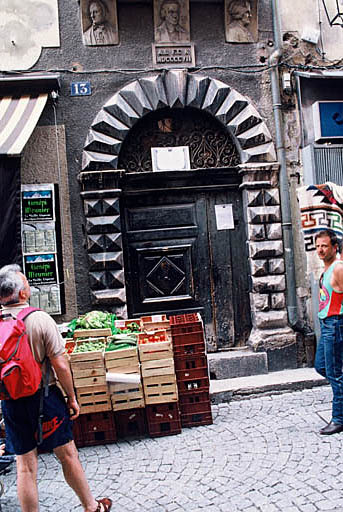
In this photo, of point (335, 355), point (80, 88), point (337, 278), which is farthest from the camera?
point (80, 88)

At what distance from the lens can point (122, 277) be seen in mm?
6191

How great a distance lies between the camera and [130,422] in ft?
15.7

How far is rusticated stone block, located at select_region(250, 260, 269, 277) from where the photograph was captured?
6445 millimetres

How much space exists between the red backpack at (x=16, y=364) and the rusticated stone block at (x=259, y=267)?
387cm

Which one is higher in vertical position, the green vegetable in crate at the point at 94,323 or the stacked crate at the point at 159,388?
the green vegetable in crate at the point at 94,323

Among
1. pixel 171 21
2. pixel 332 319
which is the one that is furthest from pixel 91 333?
pixel 171 21

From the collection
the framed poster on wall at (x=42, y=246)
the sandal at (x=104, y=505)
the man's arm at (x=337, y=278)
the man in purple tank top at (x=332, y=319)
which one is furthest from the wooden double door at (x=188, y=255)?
the sandal at (x=104, y=505)

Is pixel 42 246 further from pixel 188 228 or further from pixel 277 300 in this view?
pixel 277 300

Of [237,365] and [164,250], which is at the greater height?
[164,250]

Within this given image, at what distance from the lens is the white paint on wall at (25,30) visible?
615 cm

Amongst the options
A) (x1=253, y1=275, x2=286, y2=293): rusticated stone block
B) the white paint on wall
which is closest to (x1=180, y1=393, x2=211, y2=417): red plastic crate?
(x1=253, y1=275, x2=286, y2=293): rusticated stone block

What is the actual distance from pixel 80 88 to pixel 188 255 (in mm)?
2517

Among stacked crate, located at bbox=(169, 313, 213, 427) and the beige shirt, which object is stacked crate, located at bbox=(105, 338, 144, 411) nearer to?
stacked crate, located at bbox=(169, 313, 213, 427)

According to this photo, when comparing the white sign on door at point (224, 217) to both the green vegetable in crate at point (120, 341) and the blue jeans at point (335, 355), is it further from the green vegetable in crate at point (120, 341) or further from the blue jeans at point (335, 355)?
the blue jeans at point (335, 355)
